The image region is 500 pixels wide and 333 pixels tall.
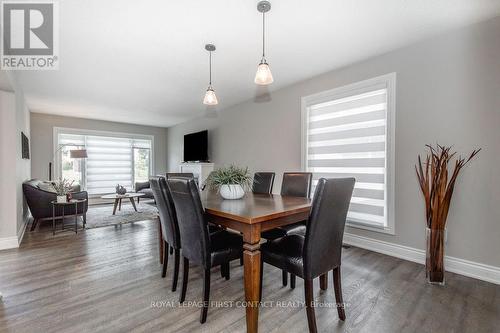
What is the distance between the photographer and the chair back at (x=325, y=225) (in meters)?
1.45

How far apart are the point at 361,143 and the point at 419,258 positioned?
1487mm

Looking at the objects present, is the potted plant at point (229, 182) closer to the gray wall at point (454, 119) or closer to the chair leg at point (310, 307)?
the chair leg at point (310, 307)

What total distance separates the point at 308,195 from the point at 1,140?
13.0 ft

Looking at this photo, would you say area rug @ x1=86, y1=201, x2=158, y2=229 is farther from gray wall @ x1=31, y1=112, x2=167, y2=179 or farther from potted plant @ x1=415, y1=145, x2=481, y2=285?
potted plant @ x1=415, y1=145, x2=481, y2=285

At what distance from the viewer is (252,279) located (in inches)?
58.8

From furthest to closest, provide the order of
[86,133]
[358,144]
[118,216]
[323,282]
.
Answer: [86,133] < [118,216] < [358,144] < [323,282]

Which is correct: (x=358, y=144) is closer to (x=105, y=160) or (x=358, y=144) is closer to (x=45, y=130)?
(x=105, y=160)

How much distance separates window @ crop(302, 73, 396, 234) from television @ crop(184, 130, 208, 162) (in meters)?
3.06

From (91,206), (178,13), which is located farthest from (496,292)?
(91,206)

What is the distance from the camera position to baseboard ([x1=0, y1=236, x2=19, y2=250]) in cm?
302

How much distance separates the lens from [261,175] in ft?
10.5

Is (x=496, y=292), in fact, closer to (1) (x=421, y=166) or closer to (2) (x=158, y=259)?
(1) (x=421, y=166)

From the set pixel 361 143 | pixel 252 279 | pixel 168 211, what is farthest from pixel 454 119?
pixel 168 211

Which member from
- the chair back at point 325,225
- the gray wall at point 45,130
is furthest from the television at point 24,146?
the chair back at point 325,225
